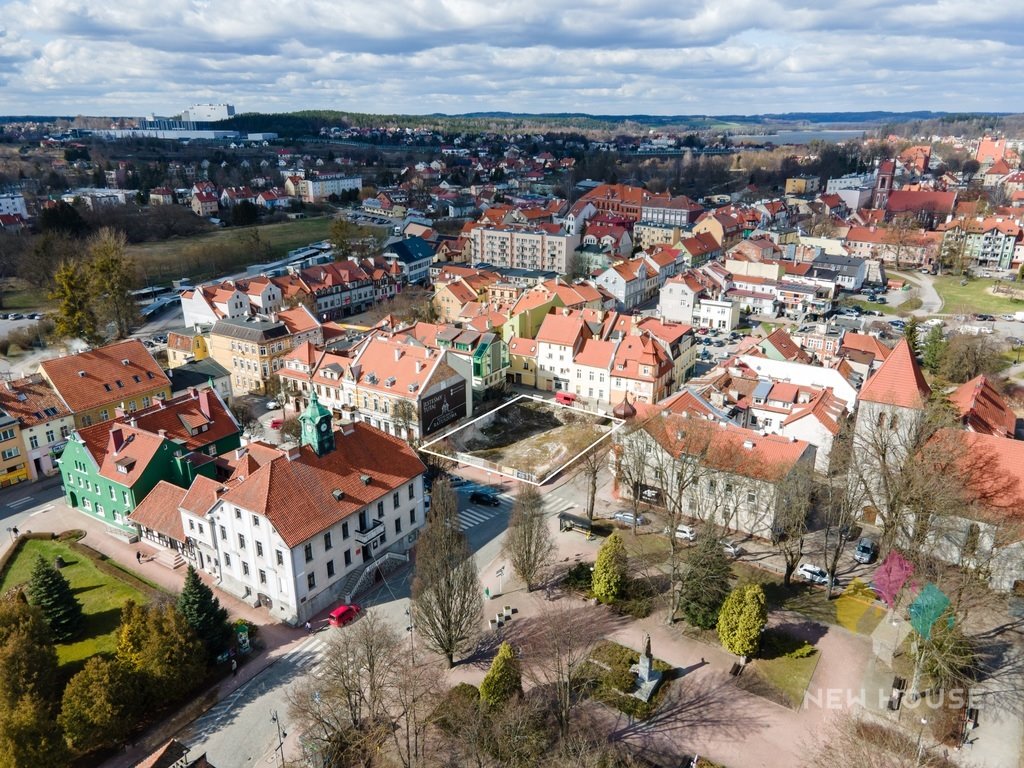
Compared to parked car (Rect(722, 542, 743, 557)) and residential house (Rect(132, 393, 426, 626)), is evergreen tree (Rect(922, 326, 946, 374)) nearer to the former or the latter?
parked car (Rect(722, 542, 743, 557))

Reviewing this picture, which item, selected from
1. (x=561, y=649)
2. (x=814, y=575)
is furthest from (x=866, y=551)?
(x=561, y=649)

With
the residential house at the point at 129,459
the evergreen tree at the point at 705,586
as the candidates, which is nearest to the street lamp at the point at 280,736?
the residential house at the point at 129,459

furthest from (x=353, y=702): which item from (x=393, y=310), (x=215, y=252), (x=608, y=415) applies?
(x=215, y=252)

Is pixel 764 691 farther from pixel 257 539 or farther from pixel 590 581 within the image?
pixel 257 539

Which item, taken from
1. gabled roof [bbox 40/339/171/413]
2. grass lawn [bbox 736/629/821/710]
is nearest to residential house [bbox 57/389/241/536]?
gabled roof [bbox 40/339/171/413]

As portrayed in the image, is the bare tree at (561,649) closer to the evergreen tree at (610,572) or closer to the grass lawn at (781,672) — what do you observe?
the evergreen tree at (610,572)

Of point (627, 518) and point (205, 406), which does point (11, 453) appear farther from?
point (627, 518)

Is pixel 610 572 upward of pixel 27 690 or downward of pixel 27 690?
downward
